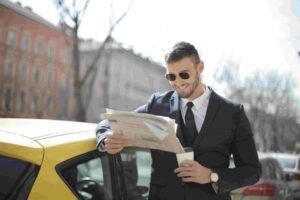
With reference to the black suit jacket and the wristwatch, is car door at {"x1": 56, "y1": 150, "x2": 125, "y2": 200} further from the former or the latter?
the wristwatch

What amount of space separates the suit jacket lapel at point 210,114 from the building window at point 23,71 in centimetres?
5111

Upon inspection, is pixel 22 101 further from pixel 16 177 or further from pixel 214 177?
pixel 214 177

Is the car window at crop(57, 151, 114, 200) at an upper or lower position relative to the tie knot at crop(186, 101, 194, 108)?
lower

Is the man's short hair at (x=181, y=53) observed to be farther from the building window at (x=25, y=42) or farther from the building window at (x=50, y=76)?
the building window at (x=50, y=76)

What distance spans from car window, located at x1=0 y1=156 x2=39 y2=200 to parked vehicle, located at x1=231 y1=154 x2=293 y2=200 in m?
3.32

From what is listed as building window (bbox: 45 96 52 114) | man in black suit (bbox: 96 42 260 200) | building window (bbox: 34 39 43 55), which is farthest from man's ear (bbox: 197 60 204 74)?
building window (bbox: 34 39 43 55)

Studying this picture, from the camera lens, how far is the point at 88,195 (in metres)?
3.77

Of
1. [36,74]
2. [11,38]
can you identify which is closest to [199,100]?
[11,38]

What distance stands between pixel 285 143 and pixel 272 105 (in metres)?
14.2

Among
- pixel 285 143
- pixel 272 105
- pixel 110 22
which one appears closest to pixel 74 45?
pixel 110 22

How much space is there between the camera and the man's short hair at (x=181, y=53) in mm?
2406

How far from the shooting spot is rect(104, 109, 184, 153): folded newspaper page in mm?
2158

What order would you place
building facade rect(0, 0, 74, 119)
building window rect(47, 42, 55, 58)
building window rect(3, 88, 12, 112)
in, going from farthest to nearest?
1. building window rect(47, 42, 55, 58)
2. building facade rect(0, 0, 74, 119)
3. building window rect(3, 88, 12, 112)

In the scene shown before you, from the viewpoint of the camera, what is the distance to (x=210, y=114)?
2.44 meters
